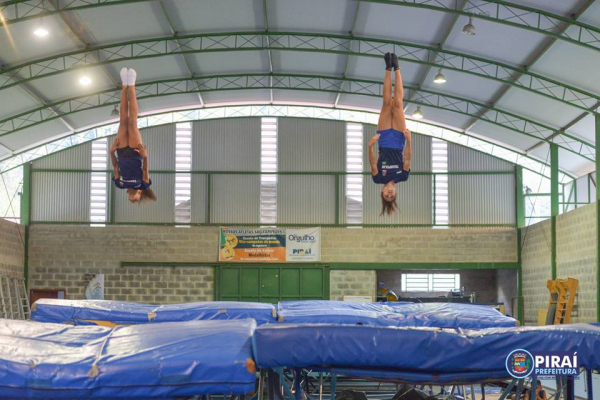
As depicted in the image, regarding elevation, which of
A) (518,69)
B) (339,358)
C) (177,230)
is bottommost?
(339,358)

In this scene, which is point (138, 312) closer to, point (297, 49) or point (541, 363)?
point (541, 363)

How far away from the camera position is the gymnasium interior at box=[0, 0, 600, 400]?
19.3m

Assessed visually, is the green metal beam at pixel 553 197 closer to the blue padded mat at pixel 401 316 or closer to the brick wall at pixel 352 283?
the brick wall at pixel 352 283

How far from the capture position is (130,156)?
44.3ft

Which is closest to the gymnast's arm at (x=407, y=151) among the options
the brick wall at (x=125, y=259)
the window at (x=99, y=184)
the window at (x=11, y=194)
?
the brick wall at (x=125, y=259)

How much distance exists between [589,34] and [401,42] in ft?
17.3

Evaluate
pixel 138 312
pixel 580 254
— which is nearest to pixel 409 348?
pixel 138 312

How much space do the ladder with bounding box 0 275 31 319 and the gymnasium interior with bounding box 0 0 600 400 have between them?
0.33 ft

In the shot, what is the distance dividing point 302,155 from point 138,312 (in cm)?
1605

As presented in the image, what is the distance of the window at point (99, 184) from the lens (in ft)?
87.3

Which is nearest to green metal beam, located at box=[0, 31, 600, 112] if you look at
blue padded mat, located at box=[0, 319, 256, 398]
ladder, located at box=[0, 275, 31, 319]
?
ladder, located at box=[0, 275, 31, 319]

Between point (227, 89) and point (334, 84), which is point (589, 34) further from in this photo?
point (227, 89)

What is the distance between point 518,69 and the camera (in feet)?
67.8

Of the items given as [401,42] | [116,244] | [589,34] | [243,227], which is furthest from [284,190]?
[589,34]
